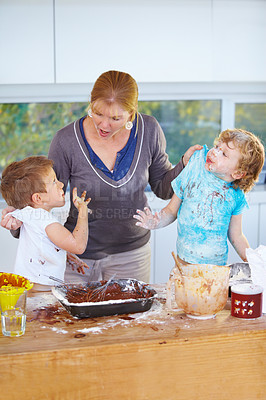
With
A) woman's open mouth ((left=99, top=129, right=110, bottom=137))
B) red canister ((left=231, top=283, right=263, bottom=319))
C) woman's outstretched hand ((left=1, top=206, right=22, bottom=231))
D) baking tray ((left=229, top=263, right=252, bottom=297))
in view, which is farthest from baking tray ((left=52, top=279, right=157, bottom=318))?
woman's open mouth ((left=99, top=129, right=110, bottom=137))

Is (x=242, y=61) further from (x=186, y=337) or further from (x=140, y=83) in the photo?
(x=186, y=337)

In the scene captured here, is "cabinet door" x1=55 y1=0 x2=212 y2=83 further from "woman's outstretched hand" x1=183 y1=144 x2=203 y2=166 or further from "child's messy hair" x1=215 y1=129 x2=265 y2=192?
"child's messy hair" x1=215 y1=129 x2=265 y2=192

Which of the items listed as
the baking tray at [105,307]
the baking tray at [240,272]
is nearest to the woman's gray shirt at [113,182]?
the baking tray at [240,272]

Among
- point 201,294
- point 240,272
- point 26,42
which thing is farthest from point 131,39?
point 201,294

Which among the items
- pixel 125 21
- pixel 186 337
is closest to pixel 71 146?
pixel 186 337

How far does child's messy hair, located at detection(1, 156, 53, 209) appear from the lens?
1861mm

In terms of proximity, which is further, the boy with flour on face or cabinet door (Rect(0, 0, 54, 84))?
cabinet door (Rect(0, 0, 54, 84))

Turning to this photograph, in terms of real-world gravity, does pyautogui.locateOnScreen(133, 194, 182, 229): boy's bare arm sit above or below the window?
below

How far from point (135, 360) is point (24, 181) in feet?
2.84

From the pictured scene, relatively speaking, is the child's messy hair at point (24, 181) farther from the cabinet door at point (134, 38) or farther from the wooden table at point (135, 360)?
the cabinet door at point (134, 38)

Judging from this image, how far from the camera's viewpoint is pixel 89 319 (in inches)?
55.1

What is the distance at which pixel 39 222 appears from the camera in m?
1.83

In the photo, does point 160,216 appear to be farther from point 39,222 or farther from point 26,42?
point 26,42

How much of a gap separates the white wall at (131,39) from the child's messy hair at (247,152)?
148 cm
